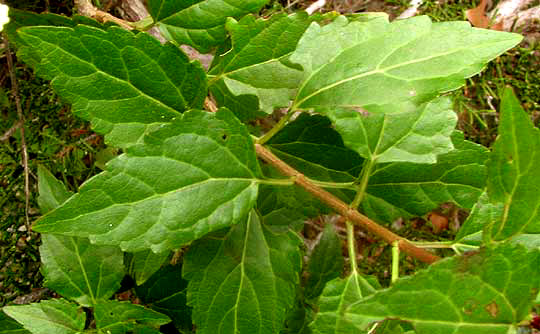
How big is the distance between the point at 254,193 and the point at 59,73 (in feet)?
1.19

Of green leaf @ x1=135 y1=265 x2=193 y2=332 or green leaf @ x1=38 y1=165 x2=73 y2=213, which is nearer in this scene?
green leaf @ x1=38 y1=165 x2=73 y2=213

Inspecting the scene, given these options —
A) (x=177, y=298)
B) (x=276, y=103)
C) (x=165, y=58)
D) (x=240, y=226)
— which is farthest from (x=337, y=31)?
(x=177, y=298)

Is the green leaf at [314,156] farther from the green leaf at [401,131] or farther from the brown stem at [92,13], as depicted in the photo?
the brown stem at [92,13]

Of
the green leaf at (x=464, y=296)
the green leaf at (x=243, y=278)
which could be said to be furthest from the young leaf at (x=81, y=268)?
the green leaf at (x=464, y=296)

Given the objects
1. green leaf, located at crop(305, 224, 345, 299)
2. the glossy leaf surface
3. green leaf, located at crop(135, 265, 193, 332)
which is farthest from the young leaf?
green leaf, located at crop(305, 224, 345, 299)

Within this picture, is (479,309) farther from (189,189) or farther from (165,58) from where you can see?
(165,58)

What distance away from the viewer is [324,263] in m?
1.65

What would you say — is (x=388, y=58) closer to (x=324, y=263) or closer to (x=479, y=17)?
(x=324, y=263)

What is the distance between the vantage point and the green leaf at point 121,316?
116cm

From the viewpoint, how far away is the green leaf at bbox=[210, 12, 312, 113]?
1.05 m

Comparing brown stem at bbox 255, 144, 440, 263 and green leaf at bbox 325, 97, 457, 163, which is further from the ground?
green leaf at bbox 325, 97, 457, 163

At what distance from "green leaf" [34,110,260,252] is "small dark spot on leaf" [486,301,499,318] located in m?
0.39

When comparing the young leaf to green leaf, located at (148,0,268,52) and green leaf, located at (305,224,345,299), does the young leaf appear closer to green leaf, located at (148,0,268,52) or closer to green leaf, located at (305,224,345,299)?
green leaf, located at (148,0,268,52)

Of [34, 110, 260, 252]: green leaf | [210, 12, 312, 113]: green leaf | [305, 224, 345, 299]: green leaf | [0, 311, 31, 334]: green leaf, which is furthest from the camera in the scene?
[305, 224, 345, 299]: green leaf
